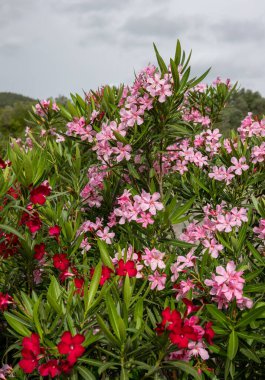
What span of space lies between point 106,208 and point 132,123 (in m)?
0.84

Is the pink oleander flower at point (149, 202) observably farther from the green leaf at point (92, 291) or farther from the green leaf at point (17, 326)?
the green leaf at point (17, 326)

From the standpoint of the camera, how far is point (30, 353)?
5.50ft

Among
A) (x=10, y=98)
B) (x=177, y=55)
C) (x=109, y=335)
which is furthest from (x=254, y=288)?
(x=10, y=98)

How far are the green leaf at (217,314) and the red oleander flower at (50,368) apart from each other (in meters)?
0.69

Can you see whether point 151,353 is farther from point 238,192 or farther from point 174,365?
point 238,192

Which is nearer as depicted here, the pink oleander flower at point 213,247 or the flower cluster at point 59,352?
the flower cluster at point 59,352

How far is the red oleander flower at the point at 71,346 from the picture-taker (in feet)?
5.37

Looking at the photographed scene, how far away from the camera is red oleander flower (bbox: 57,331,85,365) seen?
164 cm

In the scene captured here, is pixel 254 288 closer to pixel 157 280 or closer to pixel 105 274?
pixel 157 280

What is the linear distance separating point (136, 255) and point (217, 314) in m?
0.52

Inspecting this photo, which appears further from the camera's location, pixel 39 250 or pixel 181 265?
pixel 39 250

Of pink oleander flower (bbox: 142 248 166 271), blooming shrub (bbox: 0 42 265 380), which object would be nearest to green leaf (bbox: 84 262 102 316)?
blooming shrub (bbox: 0 42 265 380)

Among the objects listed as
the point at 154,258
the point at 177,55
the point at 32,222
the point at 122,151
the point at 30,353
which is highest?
the point at 177,55

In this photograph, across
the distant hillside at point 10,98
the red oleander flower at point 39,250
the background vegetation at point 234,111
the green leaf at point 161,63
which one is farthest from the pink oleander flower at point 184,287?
the distant hillside at point 10,98
